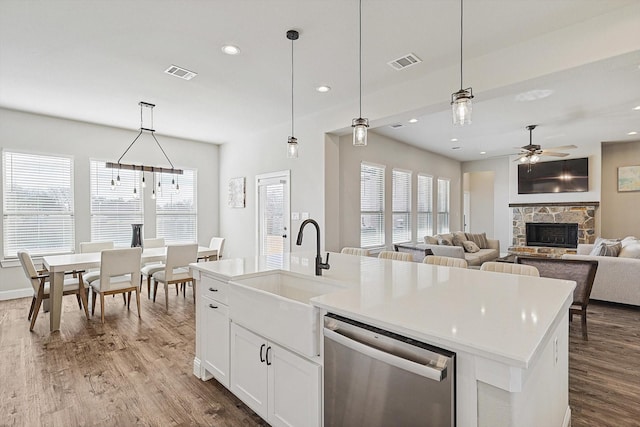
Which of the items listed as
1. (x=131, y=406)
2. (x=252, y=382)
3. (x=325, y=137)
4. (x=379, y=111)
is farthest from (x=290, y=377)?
(x=325, y=137)

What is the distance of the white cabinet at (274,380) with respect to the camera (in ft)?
5.24

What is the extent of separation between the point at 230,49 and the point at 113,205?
13.9ft

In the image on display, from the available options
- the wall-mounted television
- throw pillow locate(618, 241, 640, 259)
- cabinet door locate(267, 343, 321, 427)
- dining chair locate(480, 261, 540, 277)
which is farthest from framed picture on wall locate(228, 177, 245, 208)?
the wall-mounted television

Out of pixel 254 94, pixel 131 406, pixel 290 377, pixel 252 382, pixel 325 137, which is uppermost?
pixel 254 94

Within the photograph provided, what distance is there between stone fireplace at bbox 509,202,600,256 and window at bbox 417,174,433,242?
7.51 ft

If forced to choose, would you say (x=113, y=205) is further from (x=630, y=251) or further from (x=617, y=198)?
(x=617, y=198)

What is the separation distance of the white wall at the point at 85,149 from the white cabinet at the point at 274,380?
4.92 m

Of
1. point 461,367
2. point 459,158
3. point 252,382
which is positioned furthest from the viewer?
point 459,158

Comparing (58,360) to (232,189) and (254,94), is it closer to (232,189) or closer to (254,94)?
(254,94)

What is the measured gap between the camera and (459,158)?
9.05 m

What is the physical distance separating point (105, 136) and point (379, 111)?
4815mm

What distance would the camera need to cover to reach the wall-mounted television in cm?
732

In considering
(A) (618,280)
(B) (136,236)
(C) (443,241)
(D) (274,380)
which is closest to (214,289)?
(D) (274,380)

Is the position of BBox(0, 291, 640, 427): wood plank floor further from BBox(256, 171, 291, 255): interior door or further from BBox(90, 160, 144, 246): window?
BBox(256, 171, 291, 255): interior door
